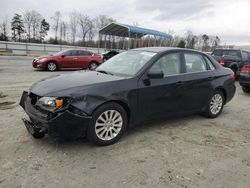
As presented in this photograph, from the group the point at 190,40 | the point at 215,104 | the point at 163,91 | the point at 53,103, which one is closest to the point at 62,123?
the point at 53,103

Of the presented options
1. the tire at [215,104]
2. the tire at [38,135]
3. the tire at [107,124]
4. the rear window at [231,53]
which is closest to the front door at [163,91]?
the tire at [107,124]

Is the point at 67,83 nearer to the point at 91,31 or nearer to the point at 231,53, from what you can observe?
the point at 231,53

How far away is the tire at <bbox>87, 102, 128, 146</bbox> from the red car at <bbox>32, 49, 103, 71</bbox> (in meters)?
11.2

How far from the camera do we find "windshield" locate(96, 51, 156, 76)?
4.27 m

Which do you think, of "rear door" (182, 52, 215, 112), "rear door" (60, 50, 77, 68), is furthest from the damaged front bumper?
"rear door" (60, 50, 77, 68)

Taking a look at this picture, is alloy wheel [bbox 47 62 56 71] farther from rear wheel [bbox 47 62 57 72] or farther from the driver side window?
the driver side window

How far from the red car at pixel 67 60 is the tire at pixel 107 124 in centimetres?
1119

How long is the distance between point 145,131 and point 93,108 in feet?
4.53

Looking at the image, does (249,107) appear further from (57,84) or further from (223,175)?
(57,84)

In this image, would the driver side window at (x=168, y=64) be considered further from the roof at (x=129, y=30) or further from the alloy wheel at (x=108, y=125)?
the roof at (x=129, y=30)

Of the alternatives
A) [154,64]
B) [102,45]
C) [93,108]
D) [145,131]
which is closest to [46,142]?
[93,108]

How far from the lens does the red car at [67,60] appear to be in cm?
1394

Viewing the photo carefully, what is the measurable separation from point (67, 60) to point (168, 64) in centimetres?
1119

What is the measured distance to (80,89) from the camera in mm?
3484
